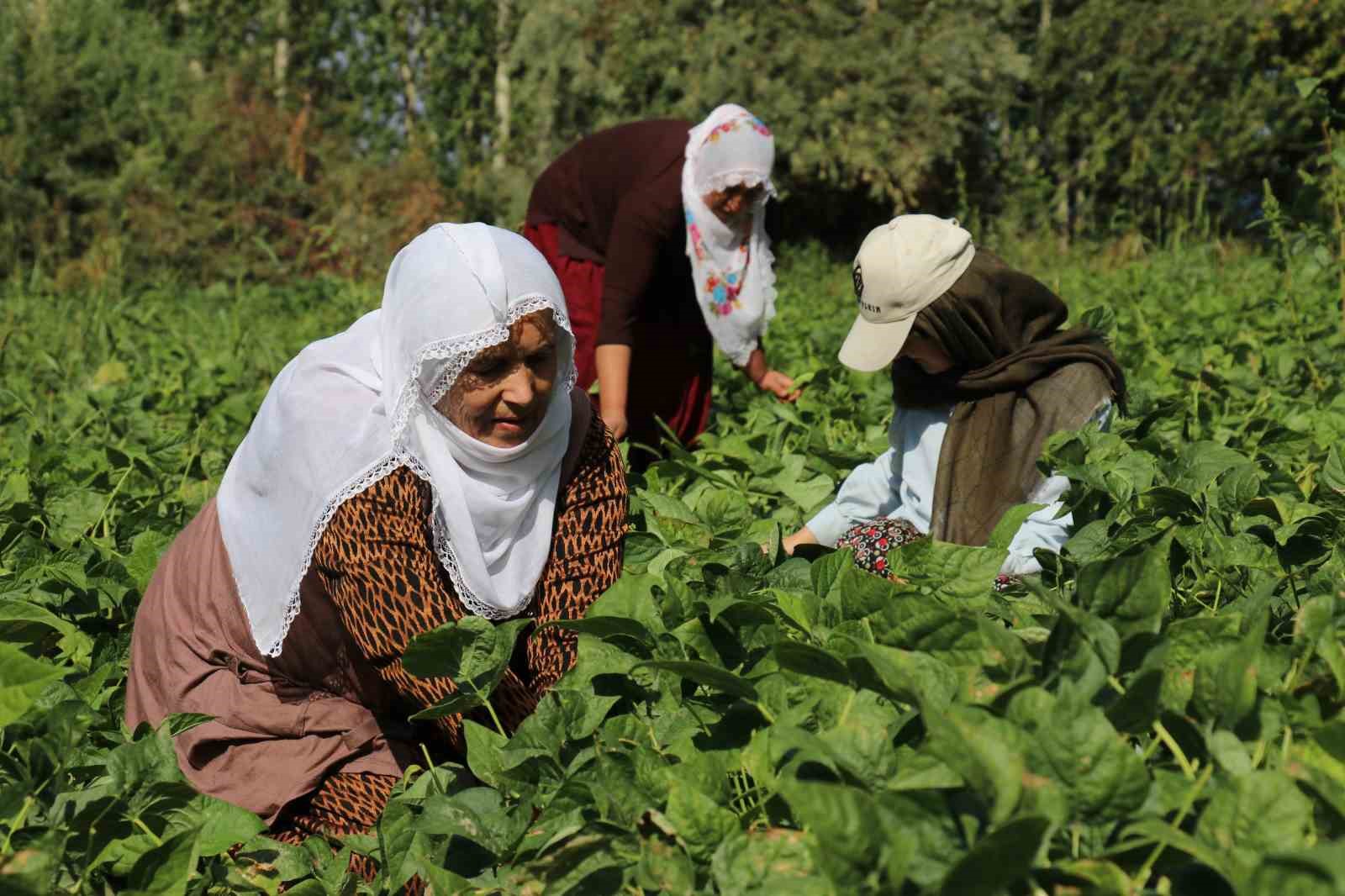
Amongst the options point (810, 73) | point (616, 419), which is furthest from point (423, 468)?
point (810, 73)

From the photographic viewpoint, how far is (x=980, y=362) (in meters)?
2.74

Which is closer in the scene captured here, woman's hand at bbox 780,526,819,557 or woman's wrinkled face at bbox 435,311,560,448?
woman's wrinkled face at bbox 435,311,560,448

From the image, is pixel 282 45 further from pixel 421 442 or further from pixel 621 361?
pixel 421 442

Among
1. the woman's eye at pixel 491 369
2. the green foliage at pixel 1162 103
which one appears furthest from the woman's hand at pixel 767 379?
the green foliage at pixel 1162 103

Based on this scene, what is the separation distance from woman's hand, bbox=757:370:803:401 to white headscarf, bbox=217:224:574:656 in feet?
5.75

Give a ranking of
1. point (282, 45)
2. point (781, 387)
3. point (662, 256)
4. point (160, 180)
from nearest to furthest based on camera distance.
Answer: point (662, 256), point (781, 387), point (160, 180), point (282, 45)

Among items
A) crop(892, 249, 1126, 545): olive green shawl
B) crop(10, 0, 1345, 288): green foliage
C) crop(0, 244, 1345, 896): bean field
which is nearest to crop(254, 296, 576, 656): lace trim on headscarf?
crop(0, 244, 1345, 896): bean field

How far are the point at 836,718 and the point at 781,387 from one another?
2.85m

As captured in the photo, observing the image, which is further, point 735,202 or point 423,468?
point 735,202

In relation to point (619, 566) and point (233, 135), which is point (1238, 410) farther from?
point (233, 135)

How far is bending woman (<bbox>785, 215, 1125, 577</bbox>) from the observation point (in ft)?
8.68

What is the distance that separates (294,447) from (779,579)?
0.87 meters

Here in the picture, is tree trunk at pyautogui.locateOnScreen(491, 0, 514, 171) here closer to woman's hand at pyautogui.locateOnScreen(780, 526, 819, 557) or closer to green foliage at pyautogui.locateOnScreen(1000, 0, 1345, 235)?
green foliage at pyautogui.locateOnScreen(1000, 0, 1345, 235)

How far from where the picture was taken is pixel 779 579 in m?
1.90
